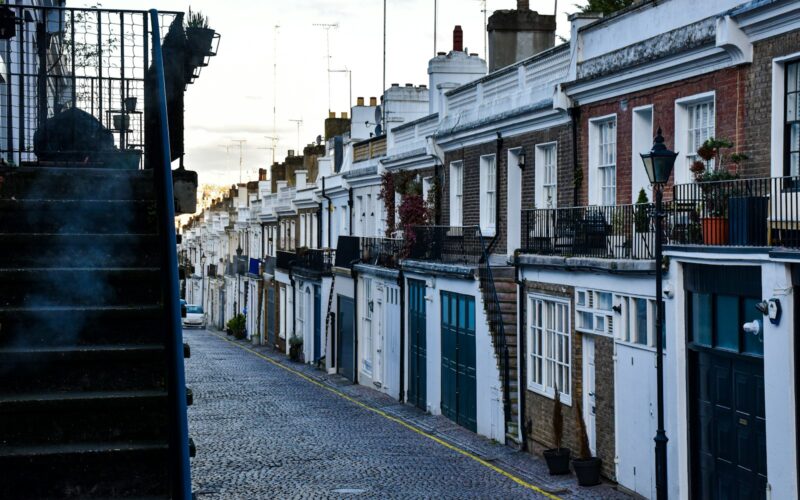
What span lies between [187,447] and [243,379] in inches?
1244

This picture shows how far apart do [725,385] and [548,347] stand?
246 inches

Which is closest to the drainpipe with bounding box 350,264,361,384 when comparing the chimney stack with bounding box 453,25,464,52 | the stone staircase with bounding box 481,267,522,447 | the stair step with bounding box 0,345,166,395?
the chimney stack with bounding box 453,25,464,52

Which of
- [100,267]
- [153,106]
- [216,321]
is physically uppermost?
[153,106]

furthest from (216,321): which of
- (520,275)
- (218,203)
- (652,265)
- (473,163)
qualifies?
(652,265)

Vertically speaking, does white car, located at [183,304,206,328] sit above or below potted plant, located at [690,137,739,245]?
below

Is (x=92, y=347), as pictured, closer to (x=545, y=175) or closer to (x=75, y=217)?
(x=75, y=217)

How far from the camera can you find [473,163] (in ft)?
89.1

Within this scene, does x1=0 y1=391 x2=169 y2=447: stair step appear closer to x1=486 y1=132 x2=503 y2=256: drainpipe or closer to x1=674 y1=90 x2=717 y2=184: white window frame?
x1=674 y1=90 x2=717 y2=184: white window frame

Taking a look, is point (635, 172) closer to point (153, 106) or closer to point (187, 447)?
point (153, 106)

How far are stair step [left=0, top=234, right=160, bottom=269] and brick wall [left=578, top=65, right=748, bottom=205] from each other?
33.0ft

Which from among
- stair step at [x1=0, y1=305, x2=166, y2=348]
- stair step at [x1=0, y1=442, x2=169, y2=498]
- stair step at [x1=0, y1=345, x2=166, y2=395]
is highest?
stair step at [x1=0, y1=305, x2=166, y2=348]

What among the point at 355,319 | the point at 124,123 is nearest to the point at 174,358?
the point at 124,123

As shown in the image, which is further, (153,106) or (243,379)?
(243,379)

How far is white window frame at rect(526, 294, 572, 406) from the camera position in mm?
19797
